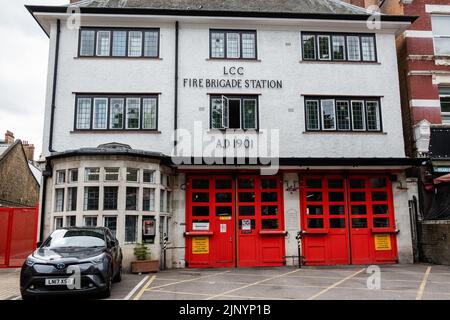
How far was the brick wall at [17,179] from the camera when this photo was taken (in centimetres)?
2467

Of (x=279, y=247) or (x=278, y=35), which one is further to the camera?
(x=278, y=35)

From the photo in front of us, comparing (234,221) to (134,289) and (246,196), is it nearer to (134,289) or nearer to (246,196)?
(246,196)

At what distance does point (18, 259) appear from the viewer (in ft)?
47.8

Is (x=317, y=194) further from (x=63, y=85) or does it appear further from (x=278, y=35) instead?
(x=63, y=85)

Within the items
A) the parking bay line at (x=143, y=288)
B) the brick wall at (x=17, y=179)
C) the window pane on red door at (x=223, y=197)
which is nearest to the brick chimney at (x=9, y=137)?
the brick wall at (x=17, y=179)

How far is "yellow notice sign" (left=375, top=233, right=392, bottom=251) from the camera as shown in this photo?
15469 millimetres

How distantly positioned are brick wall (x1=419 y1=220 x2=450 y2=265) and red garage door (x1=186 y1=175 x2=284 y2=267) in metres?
5.33

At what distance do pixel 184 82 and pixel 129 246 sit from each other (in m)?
6.53

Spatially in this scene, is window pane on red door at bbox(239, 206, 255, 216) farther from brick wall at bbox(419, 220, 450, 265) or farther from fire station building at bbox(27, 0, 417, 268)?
brick wall at bbox(419, 220, 450, 265)

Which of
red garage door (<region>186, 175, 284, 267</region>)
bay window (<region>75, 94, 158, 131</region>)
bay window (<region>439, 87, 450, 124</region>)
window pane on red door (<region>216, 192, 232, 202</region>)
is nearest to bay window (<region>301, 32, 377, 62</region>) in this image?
bay window (<region>439, 87, 450, 124</region>)

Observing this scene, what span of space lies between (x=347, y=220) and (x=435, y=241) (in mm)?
3111

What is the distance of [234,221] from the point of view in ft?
49.6
